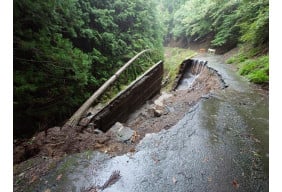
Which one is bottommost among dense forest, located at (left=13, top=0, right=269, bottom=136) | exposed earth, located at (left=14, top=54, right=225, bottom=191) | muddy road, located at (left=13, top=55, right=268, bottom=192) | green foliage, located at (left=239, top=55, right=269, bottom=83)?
green foliage, located at (left=239, top=55, right=269, bottom=83)

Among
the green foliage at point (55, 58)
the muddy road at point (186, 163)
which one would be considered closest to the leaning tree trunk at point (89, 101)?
the green foliage at point (55, 58)

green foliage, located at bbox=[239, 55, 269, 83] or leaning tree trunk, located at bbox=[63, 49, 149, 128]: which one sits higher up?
leaning tree trunk, located at bbox=[63, 49, 149, 128]

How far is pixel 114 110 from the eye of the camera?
5.77 meters

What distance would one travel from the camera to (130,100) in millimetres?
6809

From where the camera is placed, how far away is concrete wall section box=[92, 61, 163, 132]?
5.25 meters

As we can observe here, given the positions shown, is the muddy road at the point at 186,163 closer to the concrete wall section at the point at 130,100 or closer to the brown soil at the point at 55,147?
the brown soil at the point at 55,147

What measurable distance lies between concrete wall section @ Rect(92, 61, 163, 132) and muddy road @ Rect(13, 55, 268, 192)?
1.69 metres

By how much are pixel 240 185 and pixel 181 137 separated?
1.44 meters

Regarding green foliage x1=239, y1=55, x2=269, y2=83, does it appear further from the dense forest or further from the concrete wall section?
the concrete wall section

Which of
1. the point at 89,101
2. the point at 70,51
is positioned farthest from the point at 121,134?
the point at 70,51

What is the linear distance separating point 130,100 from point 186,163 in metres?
4.14

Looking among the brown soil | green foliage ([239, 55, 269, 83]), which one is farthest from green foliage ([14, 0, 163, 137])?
green foliage ([239, 55, 269, 83])

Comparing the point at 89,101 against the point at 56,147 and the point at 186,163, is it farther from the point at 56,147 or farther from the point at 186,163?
the point at 186,163

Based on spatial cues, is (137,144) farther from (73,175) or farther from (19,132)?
(19,132)
